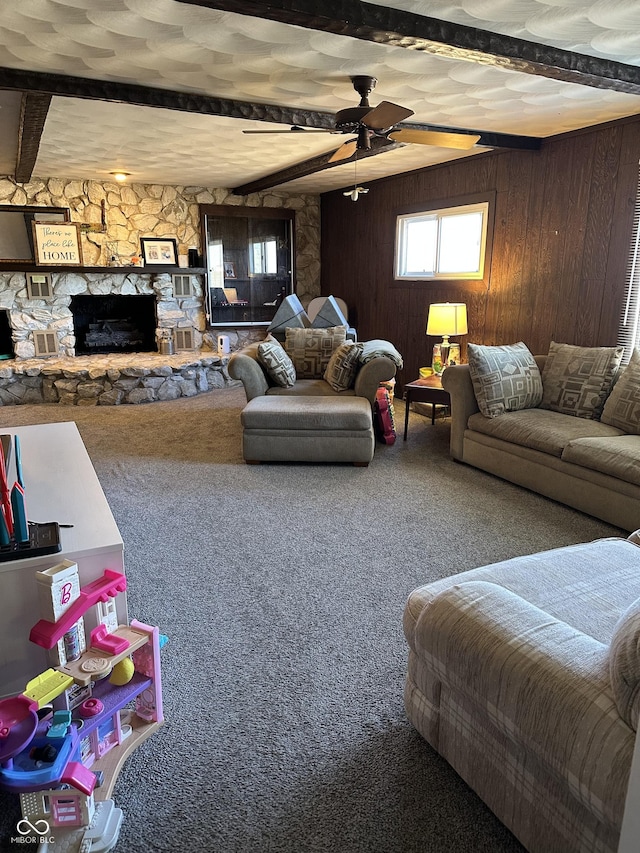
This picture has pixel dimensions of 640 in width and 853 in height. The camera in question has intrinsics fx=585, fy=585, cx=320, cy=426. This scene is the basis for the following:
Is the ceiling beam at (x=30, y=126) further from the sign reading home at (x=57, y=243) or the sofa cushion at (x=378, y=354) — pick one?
the sofa cushion at (x=378, y=354)

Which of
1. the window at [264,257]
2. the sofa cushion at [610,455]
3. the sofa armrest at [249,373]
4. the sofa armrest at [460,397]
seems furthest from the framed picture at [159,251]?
the sofa cushion at [610,455]

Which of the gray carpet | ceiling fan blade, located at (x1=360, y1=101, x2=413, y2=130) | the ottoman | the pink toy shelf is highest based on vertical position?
ceiling fan blade, located at (x1=360, y1=101, x2=413, y2=130)

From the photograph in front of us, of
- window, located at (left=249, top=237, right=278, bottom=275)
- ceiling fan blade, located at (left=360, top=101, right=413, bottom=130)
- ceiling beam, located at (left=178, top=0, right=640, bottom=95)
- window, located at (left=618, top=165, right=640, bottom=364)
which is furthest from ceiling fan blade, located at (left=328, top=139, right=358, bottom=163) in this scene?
window, located at (left=249, top=237, right=278, bottom=275)

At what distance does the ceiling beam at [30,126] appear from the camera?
3297mm

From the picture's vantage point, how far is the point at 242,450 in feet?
14.4

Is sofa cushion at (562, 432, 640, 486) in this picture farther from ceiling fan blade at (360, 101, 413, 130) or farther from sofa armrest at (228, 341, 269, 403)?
sofa armrest at (228, 341, 269, 403)

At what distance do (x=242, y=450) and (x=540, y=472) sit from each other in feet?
6.88

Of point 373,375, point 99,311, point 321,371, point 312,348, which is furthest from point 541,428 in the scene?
point 99,311

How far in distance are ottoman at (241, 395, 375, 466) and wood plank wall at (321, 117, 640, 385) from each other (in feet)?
5.57

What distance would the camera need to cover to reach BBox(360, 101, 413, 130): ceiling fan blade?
277 centimetres

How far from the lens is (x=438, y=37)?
2438 mm

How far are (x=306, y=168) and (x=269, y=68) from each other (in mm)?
2603

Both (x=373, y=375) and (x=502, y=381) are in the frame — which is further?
(x=373, y=375)

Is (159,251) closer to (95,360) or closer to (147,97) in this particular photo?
(95,360)
